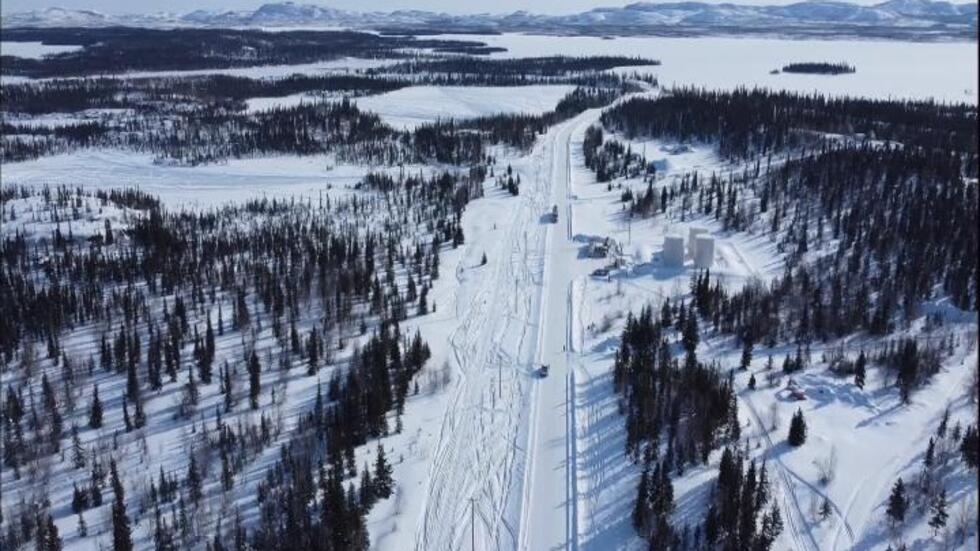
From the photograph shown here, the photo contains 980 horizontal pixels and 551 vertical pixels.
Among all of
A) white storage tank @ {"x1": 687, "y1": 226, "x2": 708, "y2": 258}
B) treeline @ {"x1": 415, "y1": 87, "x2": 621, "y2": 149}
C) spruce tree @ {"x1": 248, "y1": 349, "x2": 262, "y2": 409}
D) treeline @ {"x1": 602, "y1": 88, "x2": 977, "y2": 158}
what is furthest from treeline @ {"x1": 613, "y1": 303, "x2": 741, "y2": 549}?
treeline @ {"x1": 415, "y1": 87, "x2": 621, "y2": 149}

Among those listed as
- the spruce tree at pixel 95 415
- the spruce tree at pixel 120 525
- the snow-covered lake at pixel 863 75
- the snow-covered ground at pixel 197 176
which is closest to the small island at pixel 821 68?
the snow-covered lake at pixel 863 75

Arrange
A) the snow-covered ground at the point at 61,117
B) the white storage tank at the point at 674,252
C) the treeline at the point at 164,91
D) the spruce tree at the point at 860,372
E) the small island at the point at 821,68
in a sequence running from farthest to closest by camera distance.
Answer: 1. the small island at the point at 821,68
2. the treeline at the point at 164,91
3. the snow-covered ground at the point at 61,117
4. the white storage tank at the point at 674,252
5. the spruce tree at the point at 860,372

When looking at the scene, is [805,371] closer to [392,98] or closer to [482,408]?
[482,408]

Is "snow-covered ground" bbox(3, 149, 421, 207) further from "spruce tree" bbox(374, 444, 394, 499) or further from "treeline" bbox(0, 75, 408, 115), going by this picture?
"spruce tree" bbox(374, 444, 394, 499)

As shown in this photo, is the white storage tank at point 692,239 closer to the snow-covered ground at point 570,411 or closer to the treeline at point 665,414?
the snow-covered ground at point 570,411

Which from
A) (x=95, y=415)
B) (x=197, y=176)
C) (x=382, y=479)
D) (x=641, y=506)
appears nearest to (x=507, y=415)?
(x=382, y=479)

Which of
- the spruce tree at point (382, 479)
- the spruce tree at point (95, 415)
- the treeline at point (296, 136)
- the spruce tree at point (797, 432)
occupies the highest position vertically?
the treeline at point (296, 136)

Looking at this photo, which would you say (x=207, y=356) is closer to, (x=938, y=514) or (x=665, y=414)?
(x=665, y=414)

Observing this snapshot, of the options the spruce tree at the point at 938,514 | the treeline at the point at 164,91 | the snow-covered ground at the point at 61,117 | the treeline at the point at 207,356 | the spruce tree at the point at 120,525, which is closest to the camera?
the spruce tree at the point at 938,514
